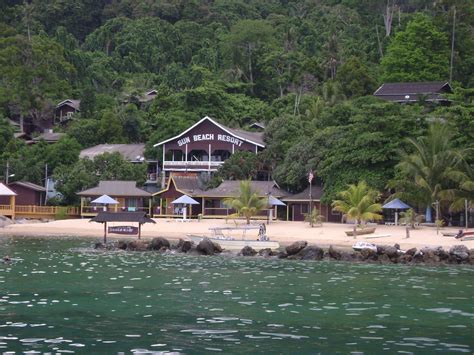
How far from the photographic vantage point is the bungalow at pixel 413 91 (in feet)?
216

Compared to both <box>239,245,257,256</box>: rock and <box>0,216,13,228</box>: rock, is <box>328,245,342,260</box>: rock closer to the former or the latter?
<box>239,245,257,256</box>: rock

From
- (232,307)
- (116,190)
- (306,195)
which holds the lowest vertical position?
(232,307)

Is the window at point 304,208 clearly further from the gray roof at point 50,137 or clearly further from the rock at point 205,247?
the gray roof at point 50,137

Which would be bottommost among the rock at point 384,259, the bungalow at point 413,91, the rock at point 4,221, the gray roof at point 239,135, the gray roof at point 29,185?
the rock at point 384,259

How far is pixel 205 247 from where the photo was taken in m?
39.2

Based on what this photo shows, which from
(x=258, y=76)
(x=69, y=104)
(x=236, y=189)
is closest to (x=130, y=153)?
(x=236, y=189)

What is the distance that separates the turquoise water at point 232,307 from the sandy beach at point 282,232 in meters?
9.43

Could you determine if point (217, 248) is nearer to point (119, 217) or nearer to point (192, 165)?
point (119, 217)

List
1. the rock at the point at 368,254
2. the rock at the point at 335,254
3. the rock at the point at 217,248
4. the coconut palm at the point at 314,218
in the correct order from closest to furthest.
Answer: the rock at the point at 368,254, the rock at the point at 335,254, the rock at the point at 217,248, the coconut palm at the point at 314,218

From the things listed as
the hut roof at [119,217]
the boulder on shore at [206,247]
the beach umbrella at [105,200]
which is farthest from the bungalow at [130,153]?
the boulder on shore at [206,247]

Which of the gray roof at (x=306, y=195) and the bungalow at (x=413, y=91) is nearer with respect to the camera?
the gray roof at (x=306, y=195)

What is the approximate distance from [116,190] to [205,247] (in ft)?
83.1

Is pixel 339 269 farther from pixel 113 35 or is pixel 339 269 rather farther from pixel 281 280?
pixel 113 35

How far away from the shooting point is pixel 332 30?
323 feet
